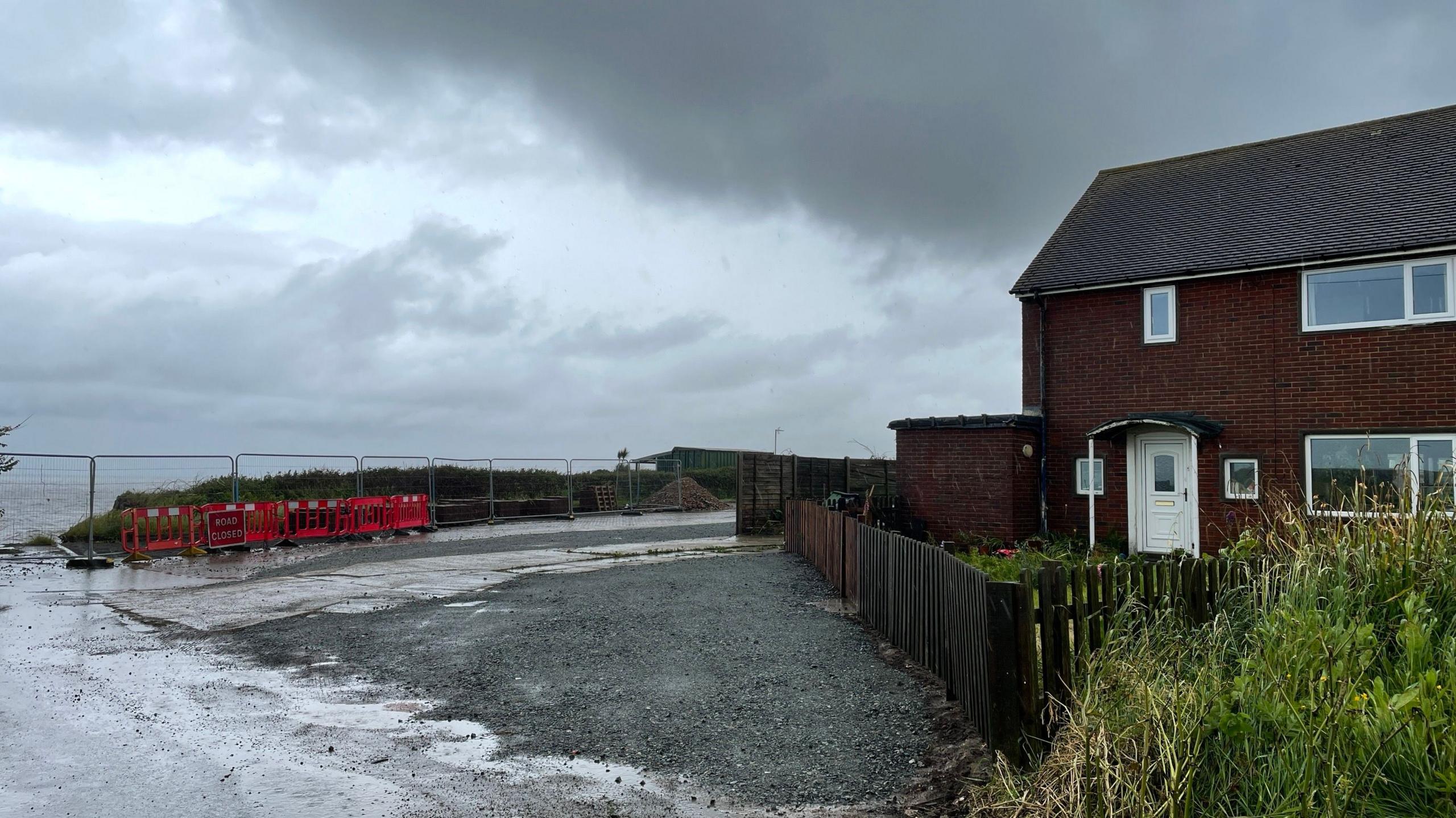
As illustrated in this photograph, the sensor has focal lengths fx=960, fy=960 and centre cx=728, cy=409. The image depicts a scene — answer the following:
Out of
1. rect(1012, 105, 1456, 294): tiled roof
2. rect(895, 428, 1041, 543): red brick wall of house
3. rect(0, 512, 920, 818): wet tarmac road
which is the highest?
rect(1012, 105, 1456, 294): tiled roof

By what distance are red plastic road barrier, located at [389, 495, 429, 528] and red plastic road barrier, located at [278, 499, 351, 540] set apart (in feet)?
4.74

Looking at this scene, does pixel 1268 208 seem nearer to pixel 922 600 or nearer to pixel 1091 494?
pixel 1091 494

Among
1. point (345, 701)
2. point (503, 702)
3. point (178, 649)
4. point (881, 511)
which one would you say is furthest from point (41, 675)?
point (881, 511)

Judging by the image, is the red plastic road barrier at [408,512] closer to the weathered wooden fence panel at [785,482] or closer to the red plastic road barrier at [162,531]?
the red plastic road barrier at [162,531]

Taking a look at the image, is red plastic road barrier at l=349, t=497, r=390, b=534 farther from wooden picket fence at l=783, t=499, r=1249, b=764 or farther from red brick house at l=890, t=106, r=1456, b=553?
wooden picket fence at l=783, t=499, r=1249, b=764

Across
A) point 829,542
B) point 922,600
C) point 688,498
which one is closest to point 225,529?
point 829,542

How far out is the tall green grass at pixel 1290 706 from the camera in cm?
418

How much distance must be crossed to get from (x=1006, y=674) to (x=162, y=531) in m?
20.6

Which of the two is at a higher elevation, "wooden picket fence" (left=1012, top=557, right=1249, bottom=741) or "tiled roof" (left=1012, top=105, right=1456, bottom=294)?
"tiled roof" (left=1012, top=105, right=1456, bottom=294)

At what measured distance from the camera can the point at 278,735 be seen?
686 centimetres

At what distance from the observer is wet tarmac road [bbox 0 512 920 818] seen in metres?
5.54

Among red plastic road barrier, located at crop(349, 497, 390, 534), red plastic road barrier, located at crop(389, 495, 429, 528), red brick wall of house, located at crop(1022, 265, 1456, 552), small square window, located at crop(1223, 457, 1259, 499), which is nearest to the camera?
red brick wall of house, located at crop(1022, 265, 1456, 552)

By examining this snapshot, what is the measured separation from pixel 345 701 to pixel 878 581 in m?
5.46

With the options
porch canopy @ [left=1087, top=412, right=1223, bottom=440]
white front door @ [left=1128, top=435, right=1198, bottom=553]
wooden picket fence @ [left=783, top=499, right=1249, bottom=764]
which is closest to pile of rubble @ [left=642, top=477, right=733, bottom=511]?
porch canopy @ [left=1087, top=412, right=1223, bottom=440]
